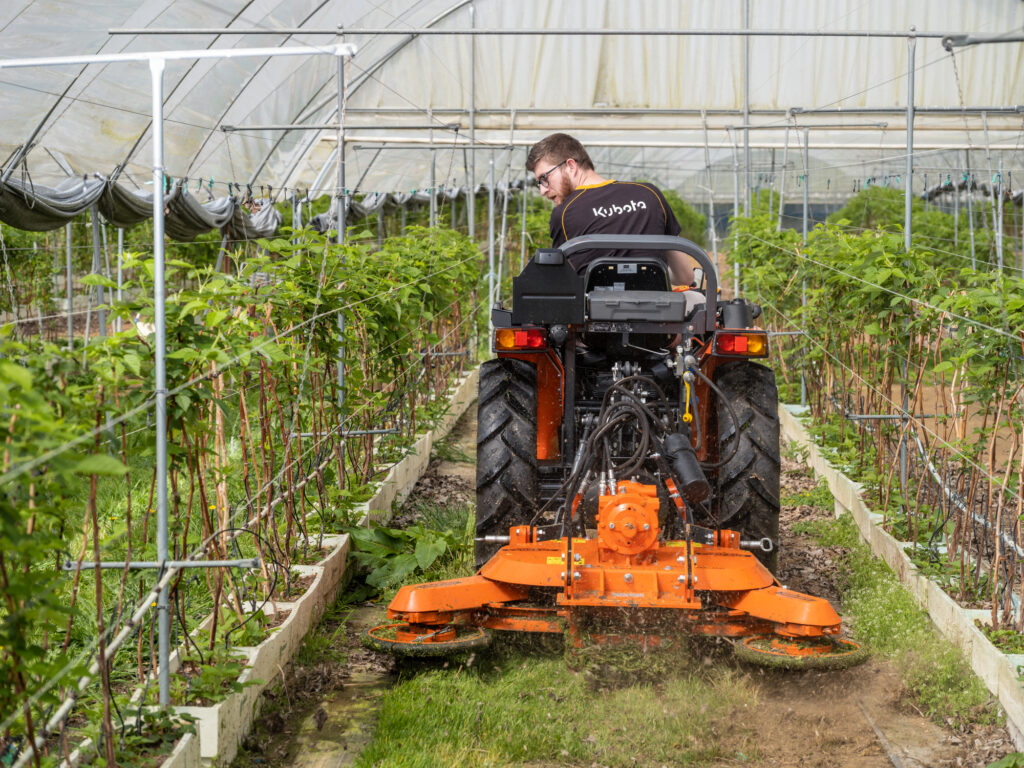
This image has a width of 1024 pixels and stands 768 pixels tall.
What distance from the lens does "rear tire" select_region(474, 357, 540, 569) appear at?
4457 millimetres

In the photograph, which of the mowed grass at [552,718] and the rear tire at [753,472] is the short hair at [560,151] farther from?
the mowed grass at [552,718]

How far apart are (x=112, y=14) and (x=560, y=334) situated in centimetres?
597

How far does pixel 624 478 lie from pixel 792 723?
96 cm

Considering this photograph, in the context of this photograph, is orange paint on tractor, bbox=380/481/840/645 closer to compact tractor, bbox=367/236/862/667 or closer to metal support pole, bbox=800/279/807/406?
compact tractor, bbox=367/236/862/667

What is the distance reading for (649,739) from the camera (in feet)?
11.4

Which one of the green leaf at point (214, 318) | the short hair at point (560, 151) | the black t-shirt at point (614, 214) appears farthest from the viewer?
the short hair at point (560, 151)

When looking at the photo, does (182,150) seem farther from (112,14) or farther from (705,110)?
(705,110)

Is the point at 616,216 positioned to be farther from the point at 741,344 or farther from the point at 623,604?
the point at 623,604

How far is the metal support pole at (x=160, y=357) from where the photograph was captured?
9.54ft

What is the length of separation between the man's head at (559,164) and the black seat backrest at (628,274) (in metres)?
0.84

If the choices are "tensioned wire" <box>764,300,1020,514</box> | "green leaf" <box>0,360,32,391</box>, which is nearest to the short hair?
"tensioned wire" <box>764,300,1020,514</box>

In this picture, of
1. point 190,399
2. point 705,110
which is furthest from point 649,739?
point 705,110

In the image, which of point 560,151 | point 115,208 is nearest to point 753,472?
point 560,151

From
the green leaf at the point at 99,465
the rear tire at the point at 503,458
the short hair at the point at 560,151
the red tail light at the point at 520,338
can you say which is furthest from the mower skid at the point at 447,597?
the short hair at the point at 560,151
